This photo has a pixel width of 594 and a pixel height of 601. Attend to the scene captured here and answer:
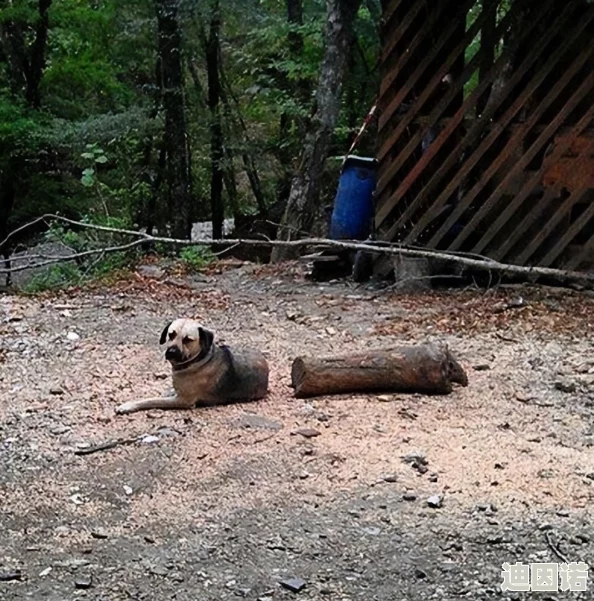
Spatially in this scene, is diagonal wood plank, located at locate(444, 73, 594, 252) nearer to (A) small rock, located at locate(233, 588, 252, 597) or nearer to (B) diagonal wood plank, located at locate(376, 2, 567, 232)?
(B) diagonal wood plank, located at locate(376, 2, 567, 232)

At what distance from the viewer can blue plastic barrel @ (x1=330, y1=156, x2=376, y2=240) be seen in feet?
26.9

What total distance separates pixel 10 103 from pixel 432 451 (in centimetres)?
1133

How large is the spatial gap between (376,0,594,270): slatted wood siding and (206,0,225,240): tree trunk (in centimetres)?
640

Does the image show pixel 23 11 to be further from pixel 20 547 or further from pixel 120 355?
pixel 20 547

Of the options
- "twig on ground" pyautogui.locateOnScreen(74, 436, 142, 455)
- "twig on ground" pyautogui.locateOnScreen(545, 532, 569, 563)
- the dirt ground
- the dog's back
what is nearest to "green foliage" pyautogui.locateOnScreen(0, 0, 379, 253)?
the dirt ground

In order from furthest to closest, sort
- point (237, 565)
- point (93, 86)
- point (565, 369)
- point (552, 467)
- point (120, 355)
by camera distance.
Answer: point (93, 86) → point (120, 355) → point (565, 369) → point (552, 467) → point (237, 565)

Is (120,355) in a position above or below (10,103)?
below

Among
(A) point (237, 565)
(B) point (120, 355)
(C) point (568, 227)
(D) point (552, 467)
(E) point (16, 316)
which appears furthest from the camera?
(C) point (568, 227)

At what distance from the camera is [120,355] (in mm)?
5672

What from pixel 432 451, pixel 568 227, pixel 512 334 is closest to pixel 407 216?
pixel 568 227

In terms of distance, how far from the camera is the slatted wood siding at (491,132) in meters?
7.35

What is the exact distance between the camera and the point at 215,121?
1411cm

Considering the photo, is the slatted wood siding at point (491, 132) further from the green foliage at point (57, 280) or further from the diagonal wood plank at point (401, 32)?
the green foliage at point (57, 280)

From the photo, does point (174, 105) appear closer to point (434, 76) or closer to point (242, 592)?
point (434, 76)
